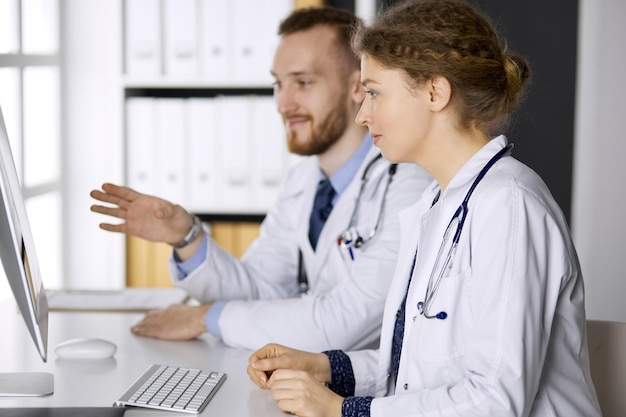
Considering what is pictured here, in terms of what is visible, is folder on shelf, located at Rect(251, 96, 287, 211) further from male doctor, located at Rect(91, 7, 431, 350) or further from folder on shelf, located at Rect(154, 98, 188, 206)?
male doctor, located at Rect(91, 7, 431, 350)

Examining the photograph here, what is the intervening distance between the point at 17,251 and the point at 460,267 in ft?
2.08

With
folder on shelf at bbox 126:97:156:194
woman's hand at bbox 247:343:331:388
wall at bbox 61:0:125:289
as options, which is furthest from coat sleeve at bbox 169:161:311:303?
wall at bbox 61:0:125:289

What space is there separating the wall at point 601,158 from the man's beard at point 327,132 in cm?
105

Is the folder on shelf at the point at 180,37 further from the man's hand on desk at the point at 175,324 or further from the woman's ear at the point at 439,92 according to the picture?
the woman's ear at the point at 439,92

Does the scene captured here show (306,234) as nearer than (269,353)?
No

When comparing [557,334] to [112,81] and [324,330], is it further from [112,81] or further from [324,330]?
[112,81]

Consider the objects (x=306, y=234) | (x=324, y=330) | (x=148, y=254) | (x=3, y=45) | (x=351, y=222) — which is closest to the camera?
(x=324, y=330)

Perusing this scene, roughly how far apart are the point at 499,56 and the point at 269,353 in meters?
0.63

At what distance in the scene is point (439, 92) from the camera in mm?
1398

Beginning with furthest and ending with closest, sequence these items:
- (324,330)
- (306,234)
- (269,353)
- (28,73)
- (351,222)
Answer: (28,73), (306,234), (351,222), (324,330), (269,353)

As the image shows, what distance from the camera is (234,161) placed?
294 centimetres

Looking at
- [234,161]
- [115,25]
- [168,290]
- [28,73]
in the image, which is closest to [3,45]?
[28,73]

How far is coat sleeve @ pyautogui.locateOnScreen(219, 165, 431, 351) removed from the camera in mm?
1782

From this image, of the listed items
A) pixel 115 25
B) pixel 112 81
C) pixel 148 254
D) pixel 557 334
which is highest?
pixel 115 25
